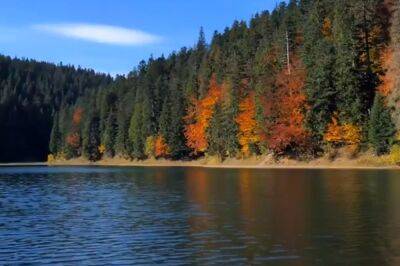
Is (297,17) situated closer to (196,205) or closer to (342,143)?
(342,143)

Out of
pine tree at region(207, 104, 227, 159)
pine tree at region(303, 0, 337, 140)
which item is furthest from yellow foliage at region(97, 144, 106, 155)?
pine tree at region(303, 0, 337, 140)

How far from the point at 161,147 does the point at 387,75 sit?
2724 inches

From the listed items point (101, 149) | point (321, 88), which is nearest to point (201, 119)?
point (321, 88)

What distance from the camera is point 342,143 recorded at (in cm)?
9625

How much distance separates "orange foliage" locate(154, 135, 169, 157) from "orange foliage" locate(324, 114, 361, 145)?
59990 millimetres

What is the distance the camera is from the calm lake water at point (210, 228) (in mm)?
21766

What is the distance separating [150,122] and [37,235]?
13865 cm

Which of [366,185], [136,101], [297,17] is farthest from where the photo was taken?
[136,101]

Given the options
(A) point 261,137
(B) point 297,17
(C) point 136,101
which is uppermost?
(B) point 297,17

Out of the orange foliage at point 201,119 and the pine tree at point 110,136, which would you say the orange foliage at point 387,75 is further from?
the pine tree at point 110,136

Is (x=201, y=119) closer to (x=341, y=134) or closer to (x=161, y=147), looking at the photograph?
(x=161, y=147)

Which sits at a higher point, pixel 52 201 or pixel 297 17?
pixel 297 17

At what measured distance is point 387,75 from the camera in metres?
96.6

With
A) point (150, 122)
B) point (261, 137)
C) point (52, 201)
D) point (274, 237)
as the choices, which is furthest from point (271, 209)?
point (150, 122)
